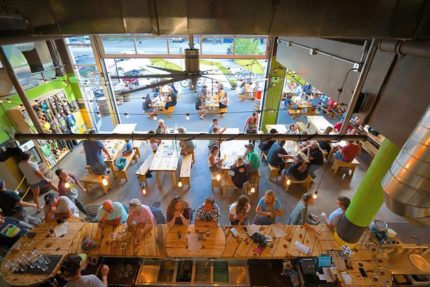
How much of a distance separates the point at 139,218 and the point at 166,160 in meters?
2.46

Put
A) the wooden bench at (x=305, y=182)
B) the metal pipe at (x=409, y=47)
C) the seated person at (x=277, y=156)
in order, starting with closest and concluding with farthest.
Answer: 1. the metal pipe at (x=409, y=47)
2. the wooden bench at (x=305, y=182)
3. the seated person at (x=277, y=156)

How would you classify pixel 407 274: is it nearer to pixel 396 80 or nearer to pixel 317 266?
pixel 317 266

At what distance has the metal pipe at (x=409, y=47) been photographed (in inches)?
78.2

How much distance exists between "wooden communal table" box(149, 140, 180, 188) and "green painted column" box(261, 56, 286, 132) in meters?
3.73

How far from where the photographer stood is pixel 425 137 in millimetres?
1603

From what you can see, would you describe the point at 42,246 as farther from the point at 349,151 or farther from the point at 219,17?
the point at 349,151

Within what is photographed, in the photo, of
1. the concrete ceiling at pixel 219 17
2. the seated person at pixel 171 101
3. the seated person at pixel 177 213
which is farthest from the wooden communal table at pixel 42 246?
the seated person at pixel 171 101

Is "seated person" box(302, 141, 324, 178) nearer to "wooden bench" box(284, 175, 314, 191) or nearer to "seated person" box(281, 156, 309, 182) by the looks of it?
"seated person" box(281, 156, 309, 182)

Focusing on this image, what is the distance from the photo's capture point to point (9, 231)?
3.72 metres

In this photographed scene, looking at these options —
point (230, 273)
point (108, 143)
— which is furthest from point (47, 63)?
point (230, 273)

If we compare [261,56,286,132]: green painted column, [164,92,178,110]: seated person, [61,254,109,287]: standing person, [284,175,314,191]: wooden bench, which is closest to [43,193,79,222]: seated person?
[61,254,109,287]: standing person

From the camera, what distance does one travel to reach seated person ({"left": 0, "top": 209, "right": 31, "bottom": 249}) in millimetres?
3677

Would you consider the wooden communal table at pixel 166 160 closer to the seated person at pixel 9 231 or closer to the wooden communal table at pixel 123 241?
the wooden communal table at pixel 123 241

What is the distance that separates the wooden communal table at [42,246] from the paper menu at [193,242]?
1780 millimetres
